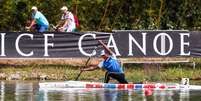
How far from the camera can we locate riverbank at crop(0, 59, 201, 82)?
2589 cm

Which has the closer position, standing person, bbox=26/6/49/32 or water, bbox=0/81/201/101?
water, bbox=0/81/201/101

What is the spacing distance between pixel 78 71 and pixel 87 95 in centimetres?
709

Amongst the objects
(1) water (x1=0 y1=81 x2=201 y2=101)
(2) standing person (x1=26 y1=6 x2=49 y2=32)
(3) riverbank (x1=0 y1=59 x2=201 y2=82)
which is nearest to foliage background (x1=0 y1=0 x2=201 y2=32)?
(2) standing person (x1=26 y1=6 x2=49 y2=32)

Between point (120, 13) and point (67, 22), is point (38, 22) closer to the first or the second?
point (67, 22)

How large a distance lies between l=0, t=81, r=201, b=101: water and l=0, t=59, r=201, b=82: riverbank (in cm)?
348

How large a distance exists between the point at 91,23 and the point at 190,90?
12.3 meters

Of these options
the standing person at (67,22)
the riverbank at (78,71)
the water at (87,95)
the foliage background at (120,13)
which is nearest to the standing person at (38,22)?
the standing person at (67,22)

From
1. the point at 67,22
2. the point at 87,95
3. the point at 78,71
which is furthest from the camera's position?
the point at 67,22

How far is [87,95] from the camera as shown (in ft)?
64.3

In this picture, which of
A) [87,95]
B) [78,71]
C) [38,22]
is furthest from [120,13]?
[87,95]

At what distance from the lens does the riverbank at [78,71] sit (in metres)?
25.9

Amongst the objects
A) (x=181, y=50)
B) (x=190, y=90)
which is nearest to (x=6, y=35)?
(x=181, y=50)

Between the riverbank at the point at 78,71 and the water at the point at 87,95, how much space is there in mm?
3482

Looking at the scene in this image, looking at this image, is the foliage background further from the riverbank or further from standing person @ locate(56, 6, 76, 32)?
the riverbank
